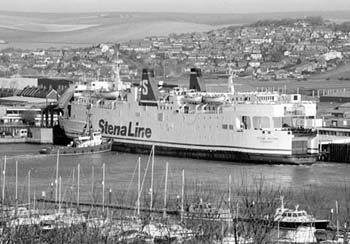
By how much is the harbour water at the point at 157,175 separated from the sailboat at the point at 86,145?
0.95ft

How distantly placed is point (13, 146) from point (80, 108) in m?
2.01

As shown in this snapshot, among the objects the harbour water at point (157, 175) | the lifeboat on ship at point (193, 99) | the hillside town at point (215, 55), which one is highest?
the hillside town at point (215, 55)

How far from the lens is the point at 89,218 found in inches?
754

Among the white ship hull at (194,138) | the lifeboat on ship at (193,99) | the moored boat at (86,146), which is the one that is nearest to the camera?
the white ship hull at (194,138)

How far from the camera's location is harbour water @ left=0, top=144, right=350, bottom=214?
83.5 ft

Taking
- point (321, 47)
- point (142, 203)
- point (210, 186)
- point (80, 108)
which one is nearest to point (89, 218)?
point (142, 203)

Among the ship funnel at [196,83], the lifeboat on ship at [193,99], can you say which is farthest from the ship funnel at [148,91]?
the ship funnel at [196,83]

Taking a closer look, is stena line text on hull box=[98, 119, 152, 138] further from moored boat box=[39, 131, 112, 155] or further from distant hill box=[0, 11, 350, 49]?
distant hill box=[0, 11, 350, 49]

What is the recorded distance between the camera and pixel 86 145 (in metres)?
35.6

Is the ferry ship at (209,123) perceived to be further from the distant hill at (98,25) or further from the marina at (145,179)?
the distant hill at (98,25)

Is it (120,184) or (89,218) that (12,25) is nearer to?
(120,184)

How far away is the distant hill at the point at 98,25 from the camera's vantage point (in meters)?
96.2

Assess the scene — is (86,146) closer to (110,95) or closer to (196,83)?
(110,95)

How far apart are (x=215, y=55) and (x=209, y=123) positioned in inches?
1740
